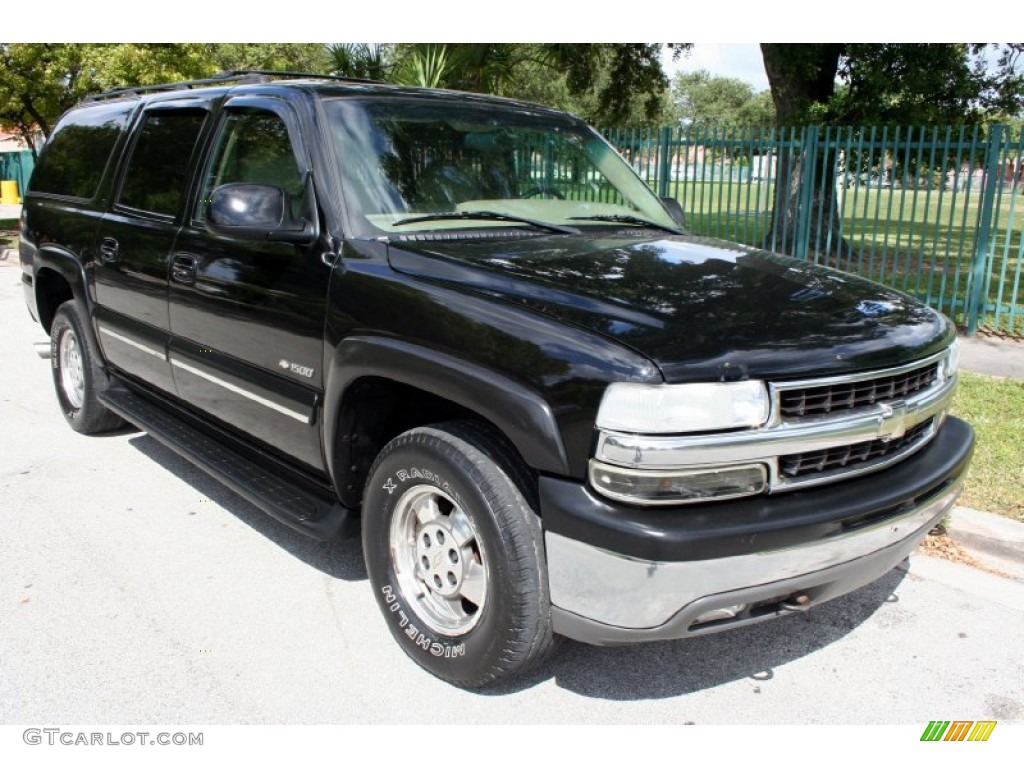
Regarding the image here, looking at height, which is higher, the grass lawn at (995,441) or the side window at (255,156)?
the side window at (255,156)

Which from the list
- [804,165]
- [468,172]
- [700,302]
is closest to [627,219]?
[468,172]

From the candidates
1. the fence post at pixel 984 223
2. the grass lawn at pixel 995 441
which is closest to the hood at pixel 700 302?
the grass lawn at pixel 995 441

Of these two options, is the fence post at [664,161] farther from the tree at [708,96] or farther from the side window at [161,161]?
the tree at [708,96]

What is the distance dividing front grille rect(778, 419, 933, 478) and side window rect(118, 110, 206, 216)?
3.14 meters

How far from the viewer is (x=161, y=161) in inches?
179

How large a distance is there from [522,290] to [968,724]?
205 centimetres

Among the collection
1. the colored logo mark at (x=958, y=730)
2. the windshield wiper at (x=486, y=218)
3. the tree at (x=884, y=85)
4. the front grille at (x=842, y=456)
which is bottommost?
the colored logo mark at (x=958, y=730)

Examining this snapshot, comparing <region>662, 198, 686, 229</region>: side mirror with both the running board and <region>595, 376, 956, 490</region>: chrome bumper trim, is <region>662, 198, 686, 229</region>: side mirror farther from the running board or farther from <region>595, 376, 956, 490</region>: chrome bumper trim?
the running board

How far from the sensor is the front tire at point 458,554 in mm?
2641

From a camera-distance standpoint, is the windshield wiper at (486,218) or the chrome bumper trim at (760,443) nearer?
the chrome bumper trim at (760,443)

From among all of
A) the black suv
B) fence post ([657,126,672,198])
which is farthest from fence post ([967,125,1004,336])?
the black suv

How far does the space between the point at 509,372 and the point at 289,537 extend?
2.18m

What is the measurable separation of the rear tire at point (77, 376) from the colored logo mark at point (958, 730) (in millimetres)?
4785

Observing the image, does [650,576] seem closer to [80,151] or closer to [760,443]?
[760,443]
